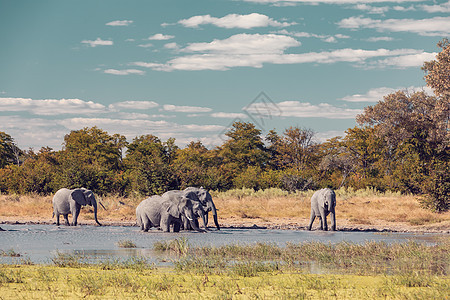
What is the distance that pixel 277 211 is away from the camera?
39.3 m

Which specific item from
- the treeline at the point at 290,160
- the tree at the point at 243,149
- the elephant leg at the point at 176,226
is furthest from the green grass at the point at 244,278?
the tree at the point at 243,149

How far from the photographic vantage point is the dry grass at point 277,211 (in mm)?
34688

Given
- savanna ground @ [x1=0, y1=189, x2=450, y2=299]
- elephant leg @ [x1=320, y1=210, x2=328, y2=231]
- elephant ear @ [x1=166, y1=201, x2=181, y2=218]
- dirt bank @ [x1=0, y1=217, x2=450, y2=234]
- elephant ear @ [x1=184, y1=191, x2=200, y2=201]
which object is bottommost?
dirt bank @ [x1=0, y1=217, x2=450, y2=234]

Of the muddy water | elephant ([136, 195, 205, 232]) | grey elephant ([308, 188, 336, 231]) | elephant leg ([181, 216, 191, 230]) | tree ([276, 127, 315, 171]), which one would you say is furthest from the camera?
tree ([276, 127, 315, 171])

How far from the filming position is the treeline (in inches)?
1529

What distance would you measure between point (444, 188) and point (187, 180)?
57.5 feet

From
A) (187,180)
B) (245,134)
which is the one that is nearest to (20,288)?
(187,180)

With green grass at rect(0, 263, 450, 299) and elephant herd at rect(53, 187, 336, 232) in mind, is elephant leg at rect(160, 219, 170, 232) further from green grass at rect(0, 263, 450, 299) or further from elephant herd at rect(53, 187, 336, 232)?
green grass at rect(0, 263, 450, 299)

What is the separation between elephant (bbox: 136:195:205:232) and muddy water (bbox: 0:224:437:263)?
0.53 metres

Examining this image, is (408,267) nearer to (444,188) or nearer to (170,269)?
(170,269)

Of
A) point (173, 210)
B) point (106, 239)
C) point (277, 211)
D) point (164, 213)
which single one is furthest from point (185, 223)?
point (277, 211)

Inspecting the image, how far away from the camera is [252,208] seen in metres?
40.6

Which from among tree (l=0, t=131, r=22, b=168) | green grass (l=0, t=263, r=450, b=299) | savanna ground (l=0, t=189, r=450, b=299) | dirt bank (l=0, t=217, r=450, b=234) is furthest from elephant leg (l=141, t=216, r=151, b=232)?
tree (l=0, t=131, r=22, b=168)

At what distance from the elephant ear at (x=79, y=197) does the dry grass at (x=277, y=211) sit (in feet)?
11.3
